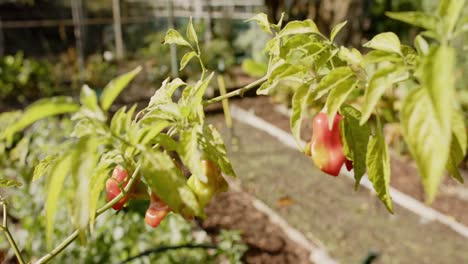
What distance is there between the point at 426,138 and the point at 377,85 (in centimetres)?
12

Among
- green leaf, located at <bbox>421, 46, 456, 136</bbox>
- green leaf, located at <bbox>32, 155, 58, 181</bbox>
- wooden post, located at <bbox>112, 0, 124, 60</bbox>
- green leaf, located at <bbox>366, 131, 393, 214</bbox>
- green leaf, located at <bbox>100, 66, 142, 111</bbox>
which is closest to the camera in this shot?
green leaf, located at <bbox>421, 46, 456, 136</bbox>

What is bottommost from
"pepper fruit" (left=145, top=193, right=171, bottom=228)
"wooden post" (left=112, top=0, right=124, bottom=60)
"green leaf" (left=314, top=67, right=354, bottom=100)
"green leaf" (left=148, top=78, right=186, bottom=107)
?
"wooden post" (left=112, top=0, right=124, bottom=60)

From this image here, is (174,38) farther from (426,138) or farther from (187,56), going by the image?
(426,138)

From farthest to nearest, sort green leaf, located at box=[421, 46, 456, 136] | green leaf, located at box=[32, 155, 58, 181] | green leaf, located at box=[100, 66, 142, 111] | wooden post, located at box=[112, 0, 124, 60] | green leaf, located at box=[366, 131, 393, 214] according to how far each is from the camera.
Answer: wooden post, located at box=[112, 0, 124, 60]
green leaf, located at box=[32, 155, 58, 181]
green leaf, located at box=[366, 131, 393, 214]
green leaf, located at box=[100, 66, 142, 111]
green leaf, located at box=[421, 46, 456, 136]

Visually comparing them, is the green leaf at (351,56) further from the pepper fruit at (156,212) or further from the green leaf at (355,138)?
the pepper fruit at (156,212)

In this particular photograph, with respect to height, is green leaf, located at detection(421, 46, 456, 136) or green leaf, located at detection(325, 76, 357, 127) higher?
green leaf, located at detection(421, 46, 456, 136)

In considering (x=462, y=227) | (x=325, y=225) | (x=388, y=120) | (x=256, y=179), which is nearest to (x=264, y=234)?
(x=325, y=225)

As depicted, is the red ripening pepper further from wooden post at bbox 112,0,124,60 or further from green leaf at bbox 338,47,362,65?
wooden post at bbox 112,0,124,60

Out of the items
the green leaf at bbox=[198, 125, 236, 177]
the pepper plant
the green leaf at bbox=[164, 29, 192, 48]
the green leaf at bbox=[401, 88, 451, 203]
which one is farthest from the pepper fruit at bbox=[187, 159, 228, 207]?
the green leaf at bbox=[401, 88, 451, 203]

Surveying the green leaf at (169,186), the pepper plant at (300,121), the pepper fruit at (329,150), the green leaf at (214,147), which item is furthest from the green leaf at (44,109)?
the pepper fruit at (329,150)

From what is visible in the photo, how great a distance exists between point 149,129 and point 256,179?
4123 millimetres

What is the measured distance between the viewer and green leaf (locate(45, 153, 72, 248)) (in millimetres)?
514

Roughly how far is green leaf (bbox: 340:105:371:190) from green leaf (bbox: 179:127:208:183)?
0.76 ft

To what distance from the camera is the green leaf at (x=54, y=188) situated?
0.51 meters
